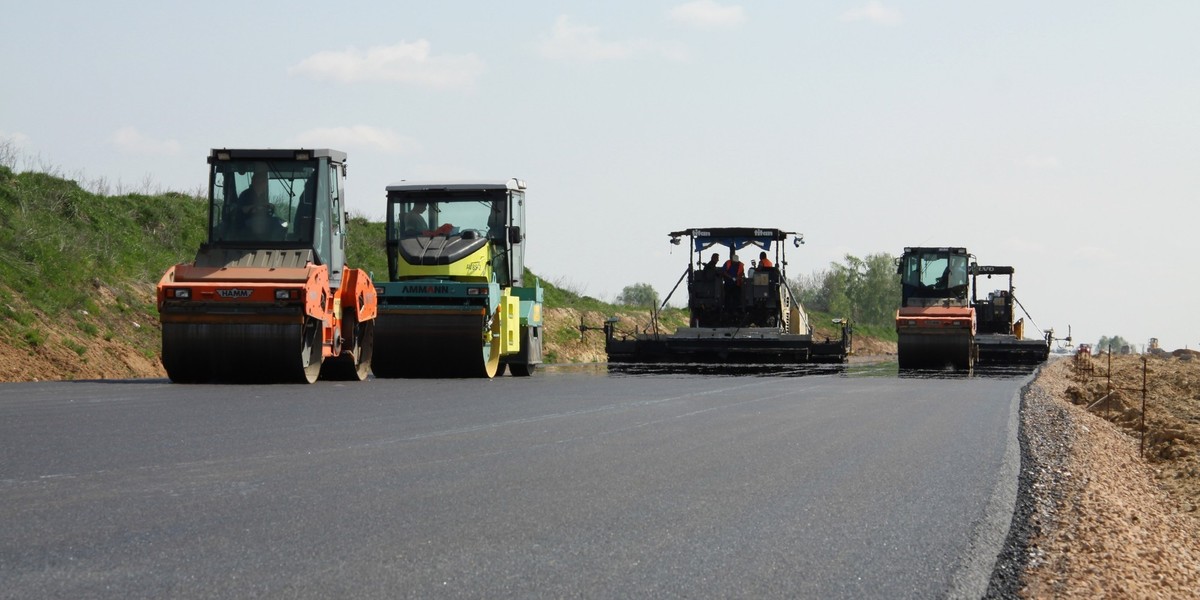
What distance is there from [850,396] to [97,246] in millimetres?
19503

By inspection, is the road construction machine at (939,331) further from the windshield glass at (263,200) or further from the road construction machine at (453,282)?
the windshield glass at (263,200)

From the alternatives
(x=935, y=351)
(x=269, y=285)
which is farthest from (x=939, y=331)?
(x=269, y=285)

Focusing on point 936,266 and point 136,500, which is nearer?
point 136,500

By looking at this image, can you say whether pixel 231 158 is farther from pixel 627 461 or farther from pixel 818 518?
pixel 818 518

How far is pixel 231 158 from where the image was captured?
1948 centimetres

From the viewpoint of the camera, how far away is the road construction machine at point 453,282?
22.2m

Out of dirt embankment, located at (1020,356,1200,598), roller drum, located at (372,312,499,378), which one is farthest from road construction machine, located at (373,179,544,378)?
dirt embankment, located at (1020,356,1200,598)

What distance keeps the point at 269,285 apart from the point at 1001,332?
2926cm

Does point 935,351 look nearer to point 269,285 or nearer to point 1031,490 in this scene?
point 269,285

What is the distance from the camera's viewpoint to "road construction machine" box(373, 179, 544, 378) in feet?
72.8

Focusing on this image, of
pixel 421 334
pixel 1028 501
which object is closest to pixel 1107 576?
pixel 1028 501

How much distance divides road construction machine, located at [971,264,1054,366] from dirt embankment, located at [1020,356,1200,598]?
15.0 metres

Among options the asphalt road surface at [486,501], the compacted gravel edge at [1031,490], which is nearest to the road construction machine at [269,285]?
the asphalt road surface at [486,501]

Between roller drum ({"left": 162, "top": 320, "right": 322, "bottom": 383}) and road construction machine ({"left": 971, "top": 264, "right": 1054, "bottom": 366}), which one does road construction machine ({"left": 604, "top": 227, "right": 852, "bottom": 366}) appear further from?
roller drum ({"left": 162, "top": 320, "right": 322, "bottom": 383})
